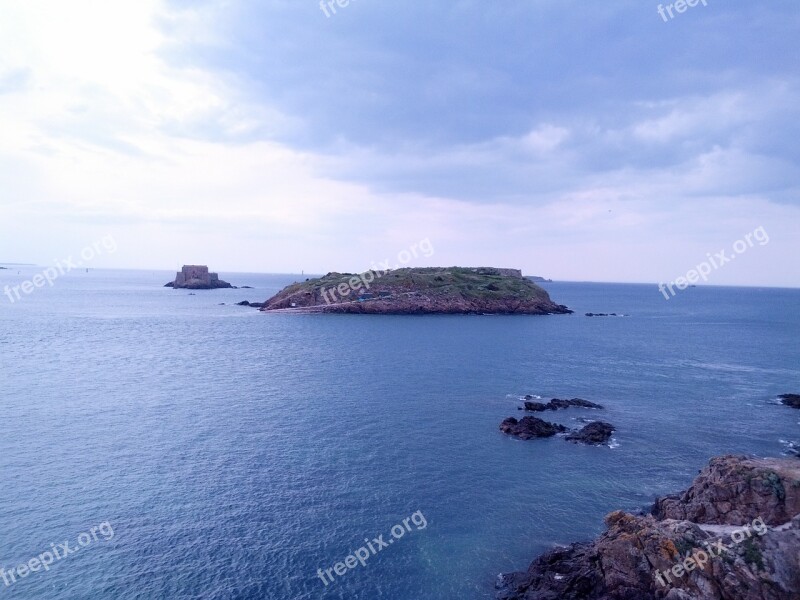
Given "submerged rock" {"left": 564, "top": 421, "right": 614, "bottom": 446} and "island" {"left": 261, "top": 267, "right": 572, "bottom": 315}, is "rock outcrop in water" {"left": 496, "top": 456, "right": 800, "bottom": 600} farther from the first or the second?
"island" {"left": 261, "top": 267, "right": 572, "bottom": 315}

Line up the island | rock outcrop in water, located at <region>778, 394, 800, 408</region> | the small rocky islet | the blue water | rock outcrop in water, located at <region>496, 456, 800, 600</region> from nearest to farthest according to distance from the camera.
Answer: rock outcrop in water, located at <region>496, 456, 800, 600</region> → the blue water → the small rocky islet → rock outcrop in water, located at <region>778, 394, 800, 408</region> → the island

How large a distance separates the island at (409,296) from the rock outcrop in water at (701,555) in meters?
122

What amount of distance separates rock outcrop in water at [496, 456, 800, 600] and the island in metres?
122

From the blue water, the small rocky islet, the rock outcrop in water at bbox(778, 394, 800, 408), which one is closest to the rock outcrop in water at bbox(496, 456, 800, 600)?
the blue water

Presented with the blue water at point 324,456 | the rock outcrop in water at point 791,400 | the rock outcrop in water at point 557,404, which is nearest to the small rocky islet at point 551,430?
the blue water at point 324,456

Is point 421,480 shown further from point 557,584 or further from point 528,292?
point 528,292

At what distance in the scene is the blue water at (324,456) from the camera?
25.8m

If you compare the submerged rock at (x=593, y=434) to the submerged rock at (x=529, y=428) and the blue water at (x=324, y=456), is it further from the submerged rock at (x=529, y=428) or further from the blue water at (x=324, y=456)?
the submerged rock at (x=529, y=428)

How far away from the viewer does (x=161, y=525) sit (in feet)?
94.8

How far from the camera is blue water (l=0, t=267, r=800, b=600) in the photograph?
84.8ft

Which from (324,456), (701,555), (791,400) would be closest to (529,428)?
(324,456)

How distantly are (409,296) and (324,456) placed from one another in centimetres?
11428

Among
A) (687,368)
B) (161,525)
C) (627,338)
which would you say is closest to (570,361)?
(687,368)

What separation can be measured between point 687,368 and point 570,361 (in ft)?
63.1
